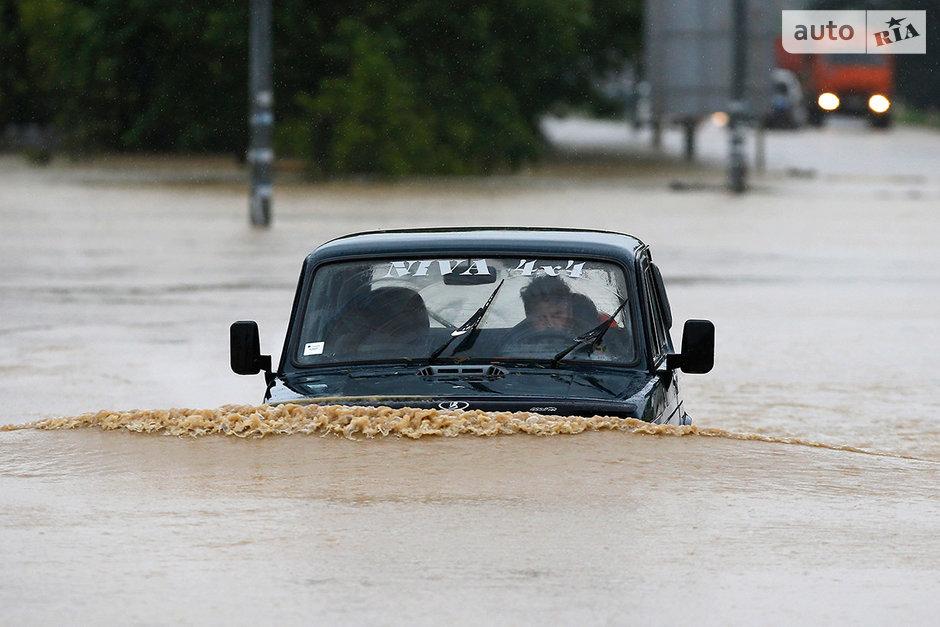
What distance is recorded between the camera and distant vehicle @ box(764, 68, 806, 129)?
219ft

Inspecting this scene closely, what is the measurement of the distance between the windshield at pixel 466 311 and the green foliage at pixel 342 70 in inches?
1414

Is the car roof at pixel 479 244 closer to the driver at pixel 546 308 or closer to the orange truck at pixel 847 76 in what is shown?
the driver at pixel 546 308

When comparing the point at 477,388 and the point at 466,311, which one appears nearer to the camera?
the point at 477,388

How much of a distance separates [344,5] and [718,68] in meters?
9.62

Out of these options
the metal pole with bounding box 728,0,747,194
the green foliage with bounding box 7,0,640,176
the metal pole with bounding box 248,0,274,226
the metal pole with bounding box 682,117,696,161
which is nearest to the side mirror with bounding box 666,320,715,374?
the metal pole with bounding box 248,0,274,226

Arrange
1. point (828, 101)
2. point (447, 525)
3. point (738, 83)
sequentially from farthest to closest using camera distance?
point (738, 83), point (828, 101), point (447, 525)

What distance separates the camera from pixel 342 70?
4619cm

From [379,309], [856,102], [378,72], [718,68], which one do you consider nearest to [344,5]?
[378,72]

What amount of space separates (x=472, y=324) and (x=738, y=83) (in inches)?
1255

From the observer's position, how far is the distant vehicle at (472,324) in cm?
701

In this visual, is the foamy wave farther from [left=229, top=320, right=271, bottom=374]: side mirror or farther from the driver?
the driver

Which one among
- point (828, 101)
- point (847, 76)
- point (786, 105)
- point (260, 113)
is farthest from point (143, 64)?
point (828, 101)

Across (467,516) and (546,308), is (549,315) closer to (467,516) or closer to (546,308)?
(546,308)

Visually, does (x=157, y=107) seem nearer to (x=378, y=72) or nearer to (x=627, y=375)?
(x=378, y=72)
